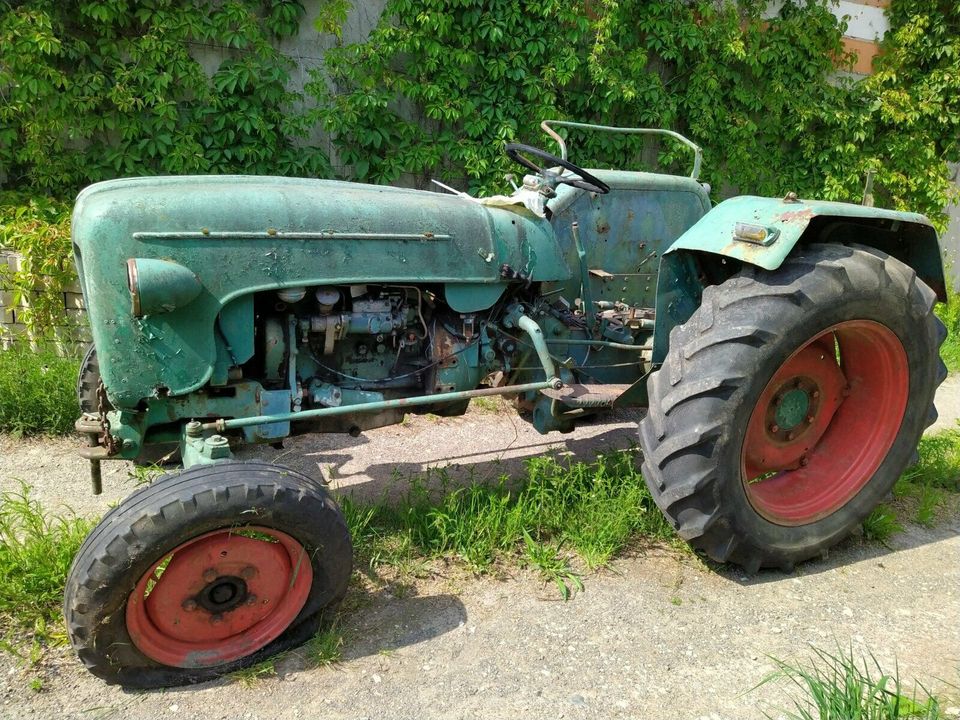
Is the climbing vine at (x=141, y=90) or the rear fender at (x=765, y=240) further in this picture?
the climbing vine at (x=141, y=90)

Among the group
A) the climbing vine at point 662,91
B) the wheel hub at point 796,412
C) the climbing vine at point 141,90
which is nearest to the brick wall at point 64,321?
the climbing vine at point 141,90

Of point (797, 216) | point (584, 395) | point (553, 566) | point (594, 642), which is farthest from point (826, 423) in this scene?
point (594, 642)

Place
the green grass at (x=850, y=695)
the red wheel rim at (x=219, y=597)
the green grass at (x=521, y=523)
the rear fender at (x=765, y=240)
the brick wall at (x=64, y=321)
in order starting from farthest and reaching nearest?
the brick wall at (x=64, y=321) < the green grass at (x=521, y=523) < the rear fender at (x=765, y=240) < the red wheel rim at (x=219, y=597) < the green grass at (x=850, y=695)

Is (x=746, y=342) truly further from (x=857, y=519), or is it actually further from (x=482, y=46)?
(x=482, y=46)

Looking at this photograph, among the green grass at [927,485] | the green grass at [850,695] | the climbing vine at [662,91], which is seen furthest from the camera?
the climbing vine at [662,91]

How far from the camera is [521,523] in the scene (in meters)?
3.04

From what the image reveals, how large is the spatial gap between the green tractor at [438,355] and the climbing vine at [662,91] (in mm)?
3040

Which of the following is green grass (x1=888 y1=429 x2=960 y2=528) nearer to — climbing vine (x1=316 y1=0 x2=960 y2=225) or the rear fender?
the rear fender

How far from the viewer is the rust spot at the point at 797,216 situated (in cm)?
274

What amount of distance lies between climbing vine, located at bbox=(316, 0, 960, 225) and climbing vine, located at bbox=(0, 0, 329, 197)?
49cm

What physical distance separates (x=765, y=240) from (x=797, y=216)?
180 millimetres

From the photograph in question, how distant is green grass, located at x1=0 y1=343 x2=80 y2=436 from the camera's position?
3863 millimetres

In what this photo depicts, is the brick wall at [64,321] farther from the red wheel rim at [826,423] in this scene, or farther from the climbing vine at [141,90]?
the red wheel rim at [826,423]

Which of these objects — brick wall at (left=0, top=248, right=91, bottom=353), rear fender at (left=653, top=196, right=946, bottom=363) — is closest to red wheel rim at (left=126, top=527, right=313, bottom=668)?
rear fender at (left=653, top=196, right=946, bottom=363)
